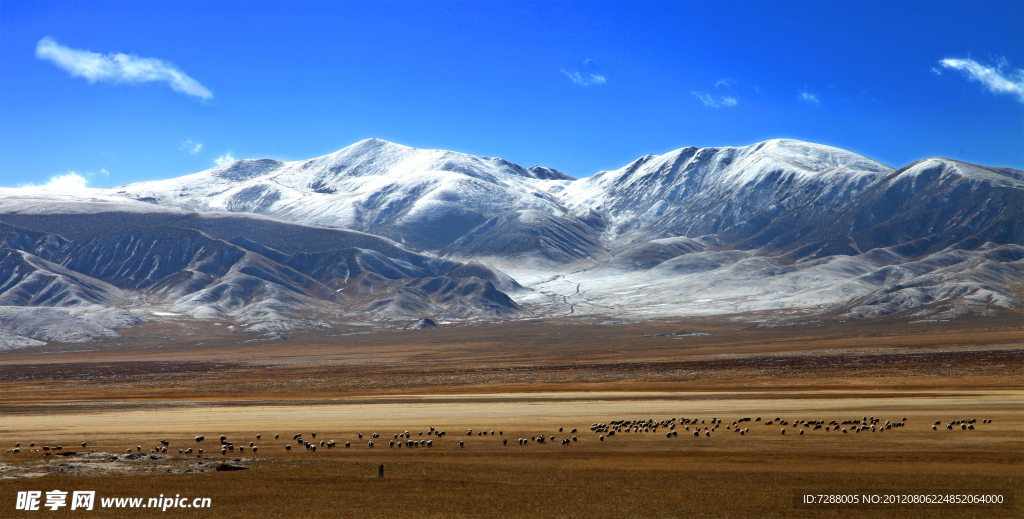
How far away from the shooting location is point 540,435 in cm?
4475

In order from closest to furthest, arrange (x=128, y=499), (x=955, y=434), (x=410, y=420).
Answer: (x=128, y=499) → (x=955, y=434) → (x=410, y=420)

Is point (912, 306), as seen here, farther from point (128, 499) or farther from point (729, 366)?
point (128, 499)

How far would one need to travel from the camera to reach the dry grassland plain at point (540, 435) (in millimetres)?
27750

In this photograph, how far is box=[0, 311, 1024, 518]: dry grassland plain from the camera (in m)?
27.8

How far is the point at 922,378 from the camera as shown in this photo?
259ft

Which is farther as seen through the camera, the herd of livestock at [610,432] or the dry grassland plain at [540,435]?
the herd of livestock at [610,432]


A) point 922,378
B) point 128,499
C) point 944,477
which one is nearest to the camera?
point 128,499

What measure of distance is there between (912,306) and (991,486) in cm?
19653

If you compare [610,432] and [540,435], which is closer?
[540,435]

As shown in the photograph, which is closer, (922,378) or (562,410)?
(562,410)

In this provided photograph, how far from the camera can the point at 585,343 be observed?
162875mm

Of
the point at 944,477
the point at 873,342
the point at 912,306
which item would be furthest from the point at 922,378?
the point at 912,306

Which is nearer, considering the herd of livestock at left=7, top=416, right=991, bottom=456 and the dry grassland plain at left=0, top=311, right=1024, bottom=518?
the dry grassland plain at left=0, top=311, right=1024, bottom=518

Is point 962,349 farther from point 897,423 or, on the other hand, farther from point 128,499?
point 128,499
